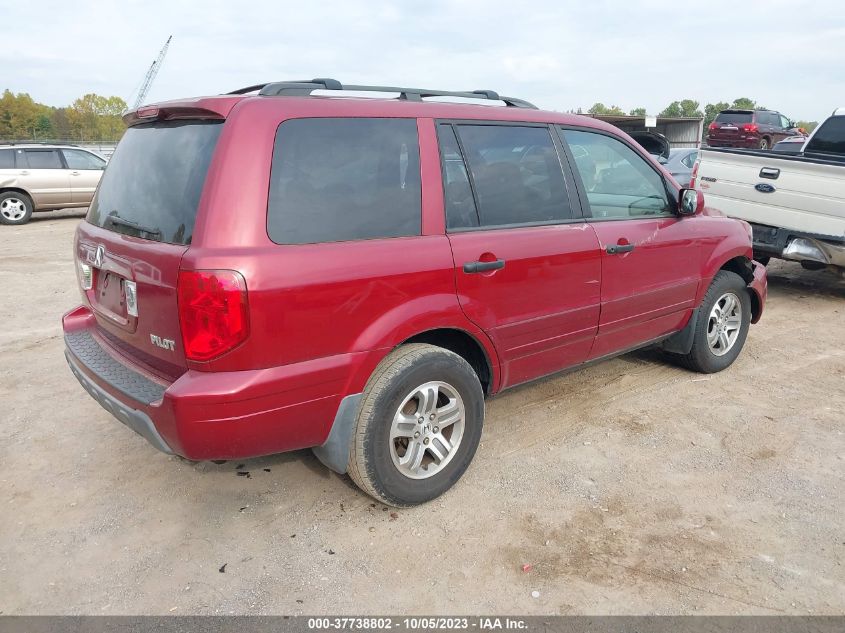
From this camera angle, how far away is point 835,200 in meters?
6.02

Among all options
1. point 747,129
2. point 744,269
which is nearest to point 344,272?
point 744,269

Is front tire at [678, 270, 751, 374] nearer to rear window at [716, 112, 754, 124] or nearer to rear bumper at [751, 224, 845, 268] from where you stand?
rear bumper at [751, 224, 845, 268]

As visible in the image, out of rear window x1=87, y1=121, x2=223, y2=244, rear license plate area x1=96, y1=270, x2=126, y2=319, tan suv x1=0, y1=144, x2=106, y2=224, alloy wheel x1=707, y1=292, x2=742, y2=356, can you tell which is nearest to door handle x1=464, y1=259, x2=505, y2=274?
rear window x1=87, y1=121, x2=223, y2=244

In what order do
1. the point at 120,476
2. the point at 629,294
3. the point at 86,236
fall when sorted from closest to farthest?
the point at 86,236 → the point at 120,476 → the point at 629,294

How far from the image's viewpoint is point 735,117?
2442cm

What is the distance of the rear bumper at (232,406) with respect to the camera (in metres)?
2.40

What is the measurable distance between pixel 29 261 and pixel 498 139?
8.24 metres

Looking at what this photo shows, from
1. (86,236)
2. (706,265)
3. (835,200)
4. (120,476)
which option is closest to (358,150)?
(86,236)

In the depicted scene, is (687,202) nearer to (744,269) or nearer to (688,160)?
(744,269)

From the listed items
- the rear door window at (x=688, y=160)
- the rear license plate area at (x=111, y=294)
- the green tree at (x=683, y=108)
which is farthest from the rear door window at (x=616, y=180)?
the green tree at (x=683, y=108)

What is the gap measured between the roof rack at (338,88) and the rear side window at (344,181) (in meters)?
0.22

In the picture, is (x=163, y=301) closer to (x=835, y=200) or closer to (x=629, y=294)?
(x=629, y=294)

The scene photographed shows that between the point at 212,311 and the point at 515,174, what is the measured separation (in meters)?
1.74

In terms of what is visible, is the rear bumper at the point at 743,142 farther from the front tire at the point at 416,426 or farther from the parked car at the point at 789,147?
Result: the front tire at the point at 416,426
